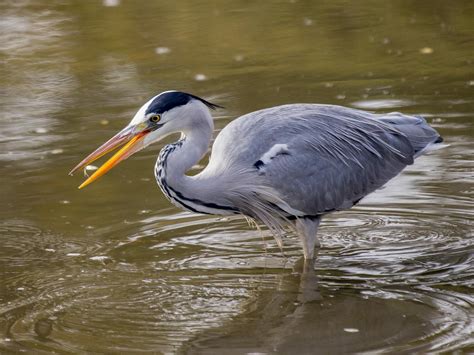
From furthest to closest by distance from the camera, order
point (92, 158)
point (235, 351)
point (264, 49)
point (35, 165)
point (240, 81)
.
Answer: point (264, 49)
point (240, 81)
point (35, 165)
point (92, 158)
point (235, 351)

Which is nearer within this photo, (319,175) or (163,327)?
(163,327)

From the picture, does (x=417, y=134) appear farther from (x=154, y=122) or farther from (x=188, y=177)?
(x=154, y=122)

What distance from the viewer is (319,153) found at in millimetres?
6652

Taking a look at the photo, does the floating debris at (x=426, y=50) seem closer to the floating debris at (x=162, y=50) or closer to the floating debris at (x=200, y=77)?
the floating debris at (x=200, y=77)

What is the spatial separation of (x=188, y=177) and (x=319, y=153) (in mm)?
869

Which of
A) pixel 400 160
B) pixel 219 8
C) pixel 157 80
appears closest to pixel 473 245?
pixel 400 160

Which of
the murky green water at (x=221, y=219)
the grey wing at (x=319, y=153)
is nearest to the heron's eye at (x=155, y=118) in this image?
the grey wing at (x=319, y=153)

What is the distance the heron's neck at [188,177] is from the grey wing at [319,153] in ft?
0.73

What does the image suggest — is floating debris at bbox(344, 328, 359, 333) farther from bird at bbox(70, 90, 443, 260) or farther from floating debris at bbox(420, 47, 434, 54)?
floating debris at bbox(420, 47, 434, 54)

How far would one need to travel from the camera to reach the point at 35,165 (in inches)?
331

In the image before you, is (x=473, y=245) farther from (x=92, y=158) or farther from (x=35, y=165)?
(x=35, y=165)

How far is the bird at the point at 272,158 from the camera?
20.4ft

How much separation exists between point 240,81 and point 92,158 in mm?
4385

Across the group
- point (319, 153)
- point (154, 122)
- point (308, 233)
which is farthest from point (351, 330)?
point (154, 122)
